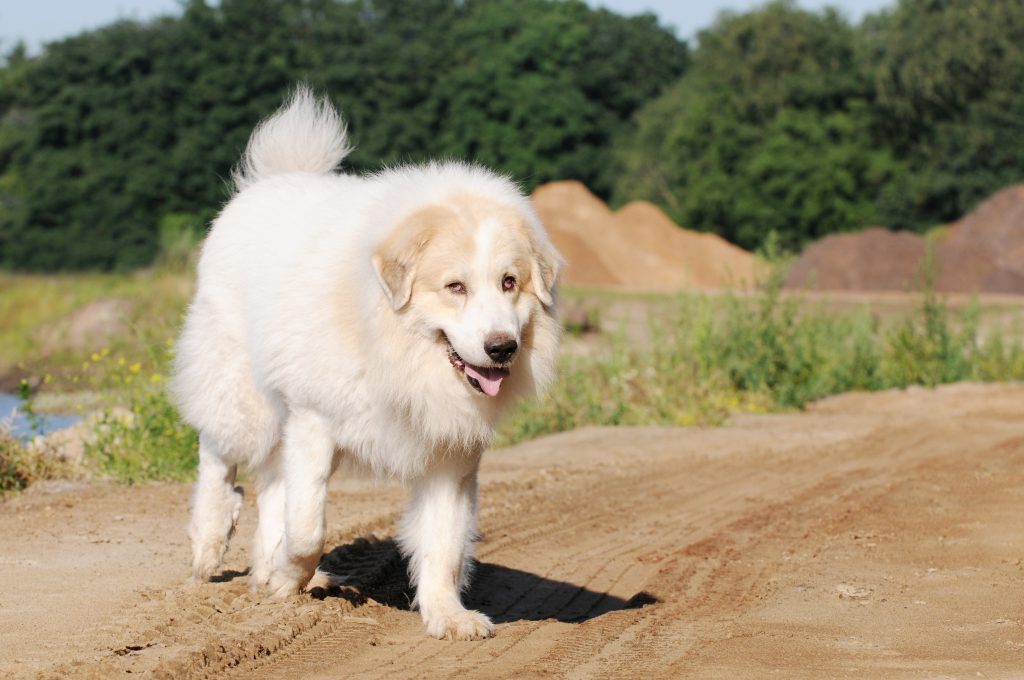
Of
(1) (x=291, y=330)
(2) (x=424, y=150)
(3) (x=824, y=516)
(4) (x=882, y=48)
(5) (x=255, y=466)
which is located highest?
(4) (x=882, y=48)

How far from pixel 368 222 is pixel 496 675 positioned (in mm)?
2072

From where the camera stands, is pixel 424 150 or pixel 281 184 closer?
pixel 281 184

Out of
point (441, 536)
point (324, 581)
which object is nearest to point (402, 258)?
point (441, 536)

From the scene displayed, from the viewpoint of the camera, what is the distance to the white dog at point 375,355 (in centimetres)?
558

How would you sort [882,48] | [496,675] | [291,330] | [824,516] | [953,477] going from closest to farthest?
[496,675] → [291,330] → [824,516] → [953,477] → [882,48]

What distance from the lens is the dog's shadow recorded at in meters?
6.57

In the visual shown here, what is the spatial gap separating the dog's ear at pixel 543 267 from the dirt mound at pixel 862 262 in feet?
86.2

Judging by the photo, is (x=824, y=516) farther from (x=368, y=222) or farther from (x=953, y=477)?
(x=368, y=222)

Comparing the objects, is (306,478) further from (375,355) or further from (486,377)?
(486,377)

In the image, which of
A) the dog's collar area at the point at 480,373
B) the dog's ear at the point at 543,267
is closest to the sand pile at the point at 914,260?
the dog's ear at the point at 543,267

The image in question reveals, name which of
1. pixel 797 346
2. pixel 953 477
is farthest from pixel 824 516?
pixel 797 346

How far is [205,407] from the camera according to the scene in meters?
6.82

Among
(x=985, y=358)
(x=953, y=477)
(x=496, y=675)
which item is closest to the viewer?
(x=496, y=675)

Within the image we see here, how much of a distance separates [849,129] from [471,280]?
1850 inches
